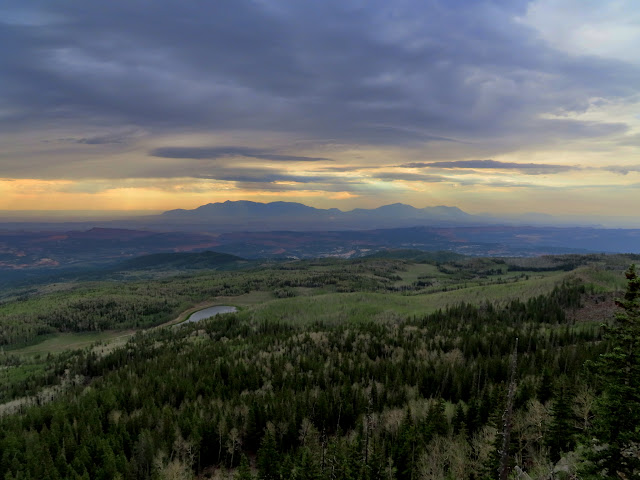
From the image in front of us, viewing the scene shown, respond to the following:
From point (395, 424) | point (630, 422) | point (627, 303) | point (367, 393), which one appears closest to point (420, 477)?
point (395, 424)

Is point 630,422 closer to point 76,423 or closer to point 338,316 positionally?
point 76,423

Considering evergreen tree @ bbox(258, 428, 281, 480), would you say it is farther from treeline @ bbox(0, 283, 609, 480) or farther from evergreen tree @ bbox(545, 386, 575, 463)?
evergreen tree @ bbox(545, 386, 575, 463)

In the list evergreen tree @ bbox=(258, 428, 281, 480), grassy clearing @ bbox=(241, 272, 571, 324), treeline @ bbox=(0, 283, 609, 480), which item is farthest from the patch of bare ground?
evergreen tree @ bbox=(258, 428, 281, 480)

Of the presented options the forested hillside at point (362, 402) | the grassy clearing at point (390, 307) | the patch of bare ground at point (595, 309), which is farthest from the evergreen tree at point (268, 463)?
the patch of bare ground at point (595, 309)

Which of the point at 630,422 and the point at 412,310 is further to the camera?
the point at 412,310

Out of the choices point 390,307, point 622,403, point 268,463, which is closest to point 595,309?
point 390,307
